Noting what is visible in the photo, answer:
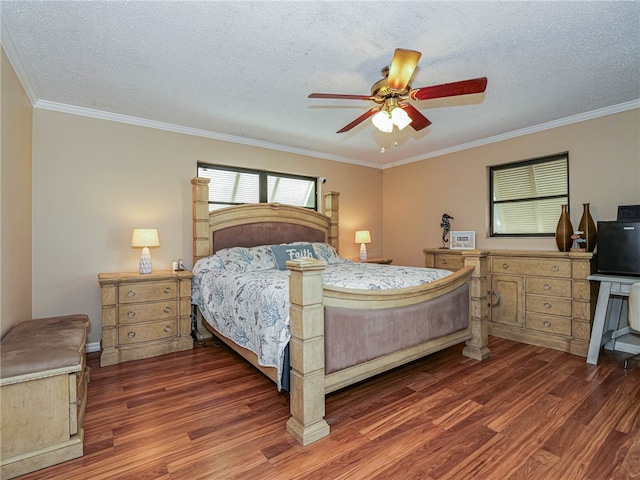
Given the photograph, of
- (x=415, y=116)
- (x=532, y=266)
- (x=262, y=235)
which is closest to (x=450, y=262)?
(x=532, y=266)

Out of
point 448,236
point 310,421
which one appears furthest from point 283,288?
point 448,236

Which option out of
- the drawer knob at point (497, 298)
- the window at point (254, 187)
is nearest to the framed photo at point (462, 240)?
the drawer knob at point (497, 298)

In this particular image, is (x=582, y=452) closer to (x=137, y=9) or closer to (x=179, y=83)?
(x=137, y=9)

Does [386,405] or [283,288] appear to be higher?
[283,288]

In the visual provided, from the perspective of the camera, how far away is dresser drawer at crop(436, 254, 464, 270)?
4.15 meters

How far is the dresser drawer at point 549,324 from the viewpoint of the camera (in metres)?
3.24

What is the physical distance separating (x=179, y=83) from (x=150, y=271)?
6.07ft

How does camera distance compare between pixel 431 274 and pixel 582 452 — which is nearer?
pixel 582 452

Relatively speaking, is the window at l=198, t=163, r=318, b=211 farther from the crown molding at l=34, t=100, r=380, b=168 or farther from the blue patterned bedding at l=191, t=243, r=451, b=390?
the blue patterned bedding at l=191, t=243, r=451, b=390

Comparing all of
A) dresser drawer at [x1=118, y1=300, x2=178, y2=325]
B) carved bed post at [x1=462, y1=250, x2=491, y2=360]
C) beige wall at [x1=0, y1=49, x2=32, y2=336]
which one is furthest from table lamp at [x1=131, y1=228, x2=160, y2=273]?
carved bed post at [x1=462, y1=250, x2=491, y2=360]

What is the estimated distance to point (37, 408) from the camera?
1632 mm

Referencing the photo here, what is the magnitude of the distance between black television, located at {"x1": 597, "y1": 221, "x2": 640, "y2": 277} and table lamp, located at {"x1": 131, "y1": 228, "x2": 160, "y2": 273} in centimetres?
439

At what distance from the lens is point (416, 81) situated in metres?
2.62

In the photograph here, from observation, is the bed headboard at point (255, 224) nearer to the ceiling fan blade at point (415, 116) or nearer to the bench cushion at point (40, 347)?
the bench cushion at point (40, 347)
